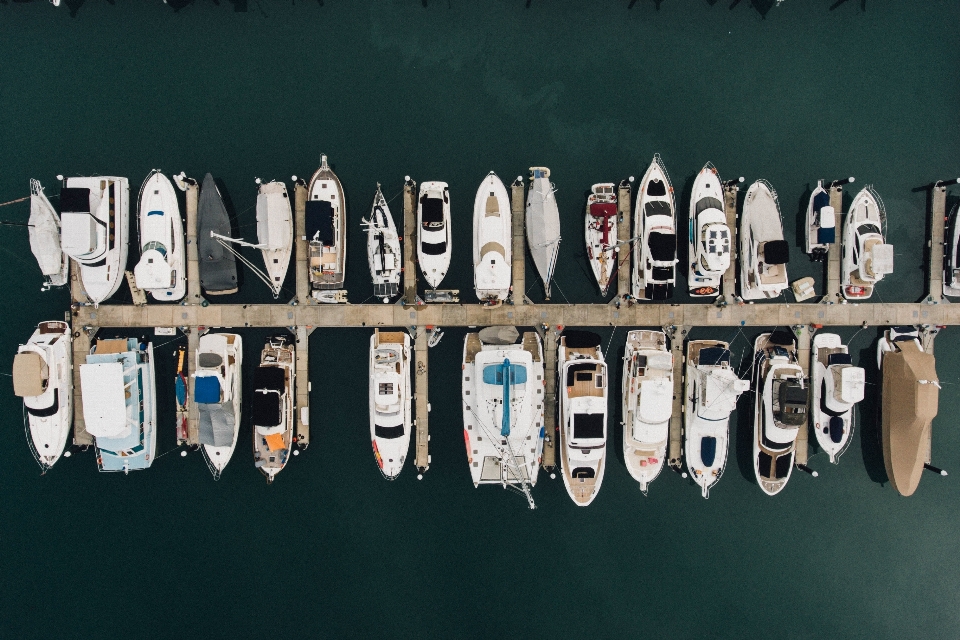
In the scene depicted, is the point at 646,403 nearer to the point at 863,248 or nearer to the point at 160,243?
the point at 863,248

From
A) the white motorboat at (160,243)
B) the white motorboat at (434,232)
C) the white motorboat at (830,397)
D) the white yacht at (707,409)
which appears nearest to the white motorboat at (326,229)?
the white motorboat at (434,232)

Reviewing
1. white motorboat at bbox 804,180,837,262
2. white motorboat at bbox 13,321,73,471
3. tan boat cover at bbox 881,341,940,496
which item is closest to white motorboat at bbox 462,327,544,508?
white motorboat at bbox 804,180,837,262

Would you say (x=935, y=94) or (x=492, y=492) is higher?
(x=935, y=94)

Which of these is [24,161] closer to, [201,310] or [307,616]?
[201,310]

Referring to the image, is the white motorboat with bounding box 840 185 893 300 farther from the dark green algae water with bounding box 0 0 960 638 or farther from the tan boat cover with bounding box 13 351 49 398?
the tan boat cover with bounding box 13 351 49 398

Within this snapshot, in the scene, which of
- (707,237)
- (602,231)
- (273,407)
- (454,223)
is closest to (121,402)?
(273,407)

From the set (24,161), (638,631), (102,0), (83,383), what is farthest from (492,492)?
(102,0)
